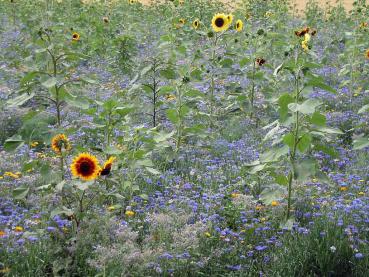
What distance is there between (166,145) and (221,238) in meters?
→ 1.30

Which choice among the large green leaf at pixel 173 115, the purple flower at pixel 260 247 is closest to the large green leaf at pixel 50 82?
the large green leaf at pixel 173 115

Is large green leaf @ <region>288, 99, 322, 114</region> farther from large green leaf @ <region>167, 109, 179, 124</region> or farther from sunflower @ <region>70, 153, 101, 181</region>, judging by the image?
large green leaf @ <region>167, 109, 179, 124</region>

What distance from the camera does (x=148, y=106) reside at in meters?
5.33

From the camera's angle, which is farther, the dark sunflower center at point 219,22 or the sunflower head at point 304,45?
the dark sunflower center at point 219,22

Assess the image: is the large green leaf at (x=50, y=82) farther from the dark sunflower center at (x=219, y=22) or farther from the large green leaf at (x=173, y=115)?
the dark sunflower center at (x=219, y=22)

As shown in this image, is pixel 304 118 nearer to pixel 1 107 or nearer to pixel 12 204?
pixel 12 204

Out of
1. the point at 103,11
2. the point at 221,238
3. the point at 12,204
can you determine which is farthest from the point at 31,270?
the point at 103,11

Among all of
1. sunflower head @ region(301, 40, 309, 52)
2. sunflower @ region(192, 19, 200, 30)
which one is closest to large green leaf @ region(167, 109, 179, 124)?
sunflower head @ region(301, 40, 309, 52)

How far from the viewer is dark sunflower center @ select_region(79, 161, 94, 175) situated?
10.3ft

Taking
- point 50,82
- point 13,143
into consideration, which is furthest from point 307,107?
point 13,143

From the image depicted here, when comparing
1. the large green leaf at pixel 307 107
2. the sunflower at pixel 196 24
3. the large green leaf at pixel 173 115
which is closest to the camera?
the large green leaf at pixel 307 107

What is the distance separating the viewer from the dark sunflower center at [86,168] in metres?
3.15

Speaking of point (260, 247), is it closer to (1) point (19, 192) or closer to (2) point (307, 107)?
(2) point (307, 107)

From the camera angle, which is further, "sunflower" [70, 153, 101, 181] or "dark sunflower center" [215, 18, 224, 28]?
"dark sunflower center" [215, 18, 224, 28]
